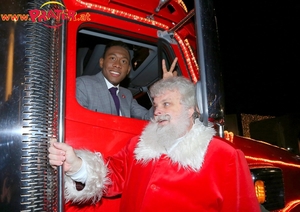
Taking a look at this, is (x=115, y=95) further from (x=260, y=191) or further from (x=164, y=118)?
(x=260, y=191)

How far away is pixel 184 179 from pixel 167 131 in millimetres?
320

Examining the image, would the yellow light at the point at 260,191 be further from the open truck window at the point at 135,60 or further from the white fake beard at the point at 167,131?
the open truck window at the point at 135,60

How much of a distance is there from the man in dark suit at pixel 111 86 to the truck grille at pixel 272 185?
1.02m

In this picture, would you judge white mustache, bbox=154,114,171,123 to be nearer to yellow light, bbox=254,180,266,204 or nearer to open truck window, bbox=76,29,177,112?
open truck window, bbox=76,29,177,112

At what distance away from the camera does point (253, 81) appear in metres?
16.9

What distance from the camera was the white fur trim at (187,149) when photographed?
1582 millimetres

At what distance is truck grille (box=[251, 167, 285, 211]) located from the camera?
80.4 inches

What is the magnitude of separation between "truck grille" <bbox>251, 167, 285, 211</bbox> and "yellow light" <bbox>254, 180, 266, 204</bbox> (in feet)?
0.11

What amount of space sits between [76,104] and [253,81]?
56.0ft

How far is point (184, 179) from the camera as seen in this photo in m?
1.58

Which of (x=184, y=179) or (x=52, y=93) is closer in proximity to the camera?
(x=52, y=93)
